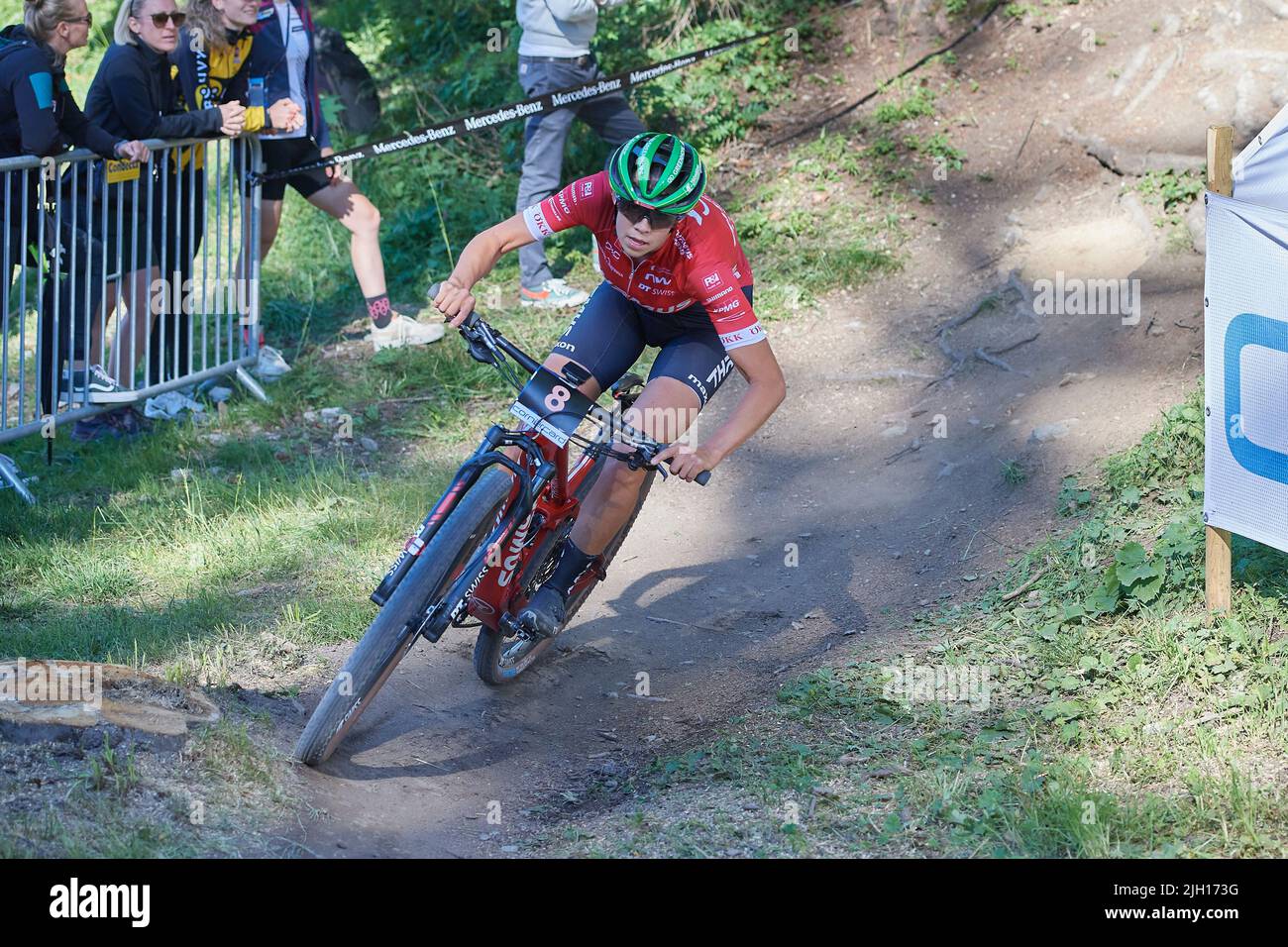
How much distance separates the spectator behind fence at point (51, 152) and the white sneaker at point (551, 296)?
2.70 meters

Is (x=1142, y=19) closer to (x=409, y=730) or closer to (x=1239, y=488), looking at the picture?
(x=1239, y=488)

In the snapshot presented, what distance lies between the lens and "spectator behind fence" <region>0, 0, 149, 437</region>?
20.9ft

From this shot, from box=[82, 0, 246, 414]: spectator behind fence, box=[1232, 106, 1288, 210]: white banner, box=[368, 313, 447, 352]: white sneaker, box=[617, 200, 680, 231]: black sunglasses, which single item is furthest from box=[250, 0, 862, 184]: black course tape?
box=[1232, 106, 1288, 210]: white banner

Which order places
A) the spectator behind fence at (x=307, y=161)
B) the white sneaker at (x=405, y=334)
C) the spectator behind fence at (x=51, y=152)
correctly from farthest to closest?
the white sneaker at (x=405, y=334), the spectator behind fence at (x=307, y=161), the spectator behind fence at (x=51, y=152)

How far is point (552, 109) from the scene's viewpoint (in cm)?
842

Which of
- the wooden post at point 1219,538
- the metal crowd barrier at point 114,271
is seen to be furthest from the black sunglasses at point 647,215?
the metal crowd barrier at point 114,271

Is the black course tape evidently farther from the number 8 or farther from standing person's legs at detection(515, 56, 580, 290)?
the number 8

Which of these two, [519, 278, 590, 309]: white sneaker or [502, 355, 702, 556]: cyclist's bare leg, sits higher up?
[519, 278, 590, 309]: white sneaker

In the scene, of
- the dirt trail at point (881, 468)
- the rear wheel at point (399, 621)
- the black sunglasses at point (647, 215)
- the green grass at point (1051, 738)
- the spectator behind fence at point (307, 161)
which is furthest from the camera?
the spectator behind fence at point (307, 161)

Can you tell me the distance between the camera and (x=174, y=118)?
23.6 feet

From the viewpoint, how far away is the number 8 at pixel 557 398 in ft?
14.1

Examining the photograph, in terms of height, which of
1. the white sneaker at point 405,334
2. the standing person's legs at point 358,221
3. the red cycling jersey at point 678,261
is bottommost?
the red cycling jersey at point 678,261

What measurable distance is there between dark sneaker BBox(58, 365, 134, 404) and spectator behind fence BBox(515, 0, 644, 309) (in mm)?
2793

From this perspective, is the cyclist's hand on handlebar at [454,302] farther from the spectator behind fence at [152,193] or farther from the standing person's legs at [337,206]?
the standing person's legs at [337,206]
